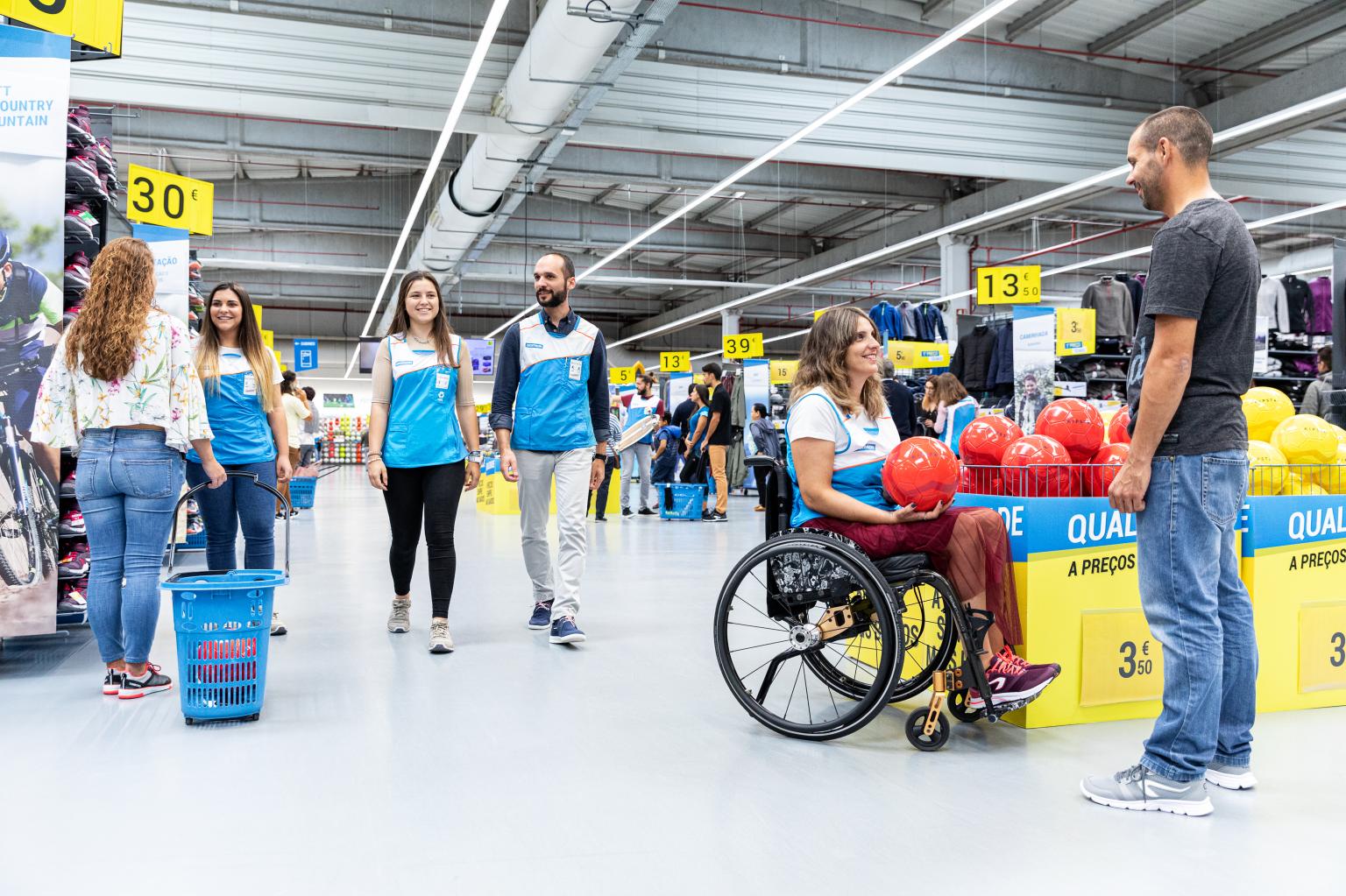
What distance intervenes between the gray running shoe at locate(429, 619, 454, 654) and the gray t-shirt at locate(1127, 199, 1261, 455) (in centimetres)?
256

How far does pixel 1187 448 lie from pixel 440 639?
2.63 metres

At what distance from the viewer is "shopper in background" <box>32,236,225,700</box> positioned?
2975mm

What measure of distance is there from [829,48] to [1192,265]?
9484mm

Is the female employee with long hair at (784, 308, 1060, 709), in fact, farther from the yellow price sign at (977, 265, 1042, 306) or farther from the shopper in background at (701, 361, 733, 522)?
the yellow price sign at (977, 265, 1042, 306)

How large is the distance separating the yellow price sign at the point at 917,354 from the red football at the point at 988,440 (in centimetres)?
832

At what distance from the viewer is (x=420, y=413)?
387 centimetres

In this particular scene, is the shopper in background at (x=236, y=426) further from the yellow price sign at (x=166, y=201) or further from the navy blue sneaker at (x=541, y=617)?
the yellow price sign at (x=166, y=201)

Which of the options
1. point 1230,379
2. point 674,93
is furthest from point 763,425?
point 1230,379

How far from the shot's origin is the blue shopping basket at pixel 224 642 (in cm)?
272

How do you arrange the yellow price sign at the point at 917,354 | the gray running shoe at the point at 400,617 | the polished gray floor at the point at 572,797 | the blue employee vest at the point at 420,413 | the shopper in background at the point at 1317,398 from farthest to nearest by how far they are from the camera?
the yellow price sign at the point at 917,354 → the shopper in background at the point at 1317,398 → the gray running shoe at the point at 400,617 → the blue employee vest at the point at 420,413 → the polished gray floor at the point at 572,797

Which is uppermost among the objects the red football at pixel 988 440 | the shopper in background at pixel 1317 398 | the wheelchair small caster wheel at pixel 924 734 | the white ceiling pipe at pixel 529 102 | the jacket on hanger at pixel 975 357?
the white ceiling pipe at pixel 529 102

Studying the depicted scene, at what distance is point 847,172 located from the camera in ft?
50.0

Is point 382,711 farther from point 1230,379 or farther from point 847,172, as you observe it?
point 847,172

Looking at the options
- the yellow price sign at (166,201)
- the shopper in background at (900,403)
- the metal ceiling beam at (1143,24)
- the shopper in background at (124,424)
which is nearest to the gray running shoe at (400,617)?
the shopper in background at (124,424)
